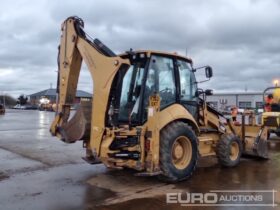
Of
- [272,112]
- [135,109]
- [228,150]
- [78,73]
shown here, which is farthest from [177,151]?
[272,112]

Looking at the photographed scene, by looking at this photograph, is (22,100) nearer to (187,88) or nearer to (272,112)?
Result: (272,112)

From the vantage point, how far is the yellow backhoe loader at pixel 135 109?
7.08 metres

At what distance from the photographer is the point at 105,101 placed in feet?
24.2

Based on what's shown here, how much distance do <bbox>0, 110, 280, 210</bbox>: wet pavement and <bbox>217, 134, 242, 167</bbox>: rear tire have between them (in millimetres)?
179

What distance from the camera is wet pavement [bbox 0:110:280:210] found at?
19.8ft

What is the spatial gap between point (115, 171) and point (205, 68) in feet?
10.3

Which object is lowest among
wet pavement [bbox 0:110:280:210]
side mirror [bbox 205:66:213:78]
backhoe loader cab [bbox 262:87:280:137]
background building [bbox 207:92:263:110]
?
wet pavement [bbox 0:110:280:210]

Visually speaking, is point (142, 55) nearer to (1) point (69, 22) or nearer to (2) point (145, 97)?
(2) point (145, 97)

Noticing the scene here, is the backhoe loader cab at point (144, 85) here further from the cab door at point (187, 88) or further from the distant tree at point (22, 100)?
the distant tree at point (22, 100)

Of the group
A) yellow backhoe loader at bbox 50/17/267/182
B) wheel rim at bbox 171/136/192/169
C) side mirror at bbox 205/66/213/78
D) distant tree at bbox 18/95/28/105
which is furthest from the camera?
distant tree at bbox 18/95/28/105

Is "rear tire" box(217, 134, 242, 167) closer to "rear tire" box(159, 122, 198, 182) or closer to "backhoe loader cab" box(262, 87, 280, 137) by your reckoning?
"rear tire" box(159, 122, 198, 182)

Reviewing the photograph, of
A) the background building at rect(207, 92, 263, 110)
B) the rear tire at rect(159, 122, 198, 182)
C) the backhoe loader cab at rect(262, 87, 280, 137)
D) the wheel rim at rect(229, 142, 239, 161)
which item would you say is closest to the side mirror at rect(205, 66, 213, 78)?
the rear tire at rect(159, 122, 198, 182)

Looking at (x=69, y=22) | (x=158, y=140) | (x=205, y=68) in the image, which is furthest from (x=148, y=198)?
(x=69, y=22)

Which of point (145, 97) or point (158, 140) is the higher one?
point (145, 97)
